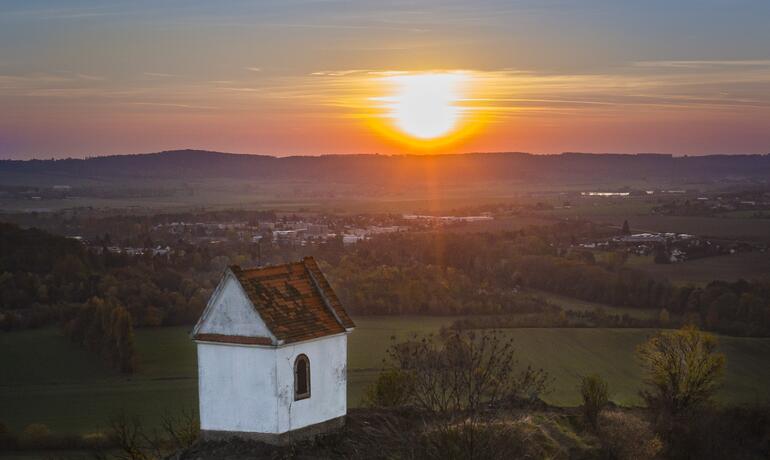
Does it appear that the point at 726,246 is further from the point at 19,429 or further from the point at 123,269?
the point at 19,429

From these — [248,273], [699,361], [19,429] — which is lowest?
[19,429]

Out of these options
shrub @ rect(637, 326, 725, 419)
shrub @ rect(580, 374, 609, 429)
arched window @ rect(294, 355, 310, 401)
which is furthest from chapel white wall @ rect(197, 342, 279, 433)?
shrub @ rect(637, 326, 725, 419)

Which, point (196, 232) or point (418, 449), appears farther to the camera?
point (196, 232)

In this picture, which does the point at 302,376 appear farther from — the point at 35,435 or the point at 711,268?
the point at 711,268

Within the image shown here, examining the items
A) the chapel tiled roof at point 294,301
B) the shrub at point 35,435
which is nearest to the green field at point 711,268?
the shrub at point 35,435

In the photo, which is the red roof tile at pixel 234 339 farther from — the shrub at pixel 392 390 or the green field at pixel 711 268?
the green field at pixel 711 268

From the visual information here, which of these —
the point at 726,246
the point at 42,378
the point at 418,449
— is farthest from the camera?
the point at 726,246

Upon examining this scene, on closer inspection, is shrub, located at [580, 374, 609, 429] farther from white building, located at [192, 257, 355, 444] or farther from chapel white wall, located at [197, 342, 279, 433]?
chapel white wall, located at [197, 342, 279, 433]

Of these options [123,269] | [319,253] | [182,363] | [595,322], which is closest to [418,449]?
[182,363]
